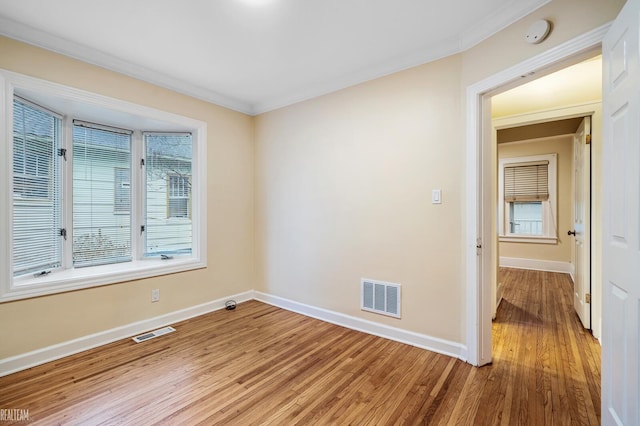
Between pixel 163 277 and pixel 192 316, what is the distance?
1.90ft

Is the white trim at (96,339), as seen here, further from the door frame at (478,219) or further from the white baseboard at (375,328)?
the door frame at (478,219)

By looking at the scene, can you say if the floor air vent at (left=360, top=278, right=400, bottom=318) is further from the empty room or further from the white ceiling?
the white ceiling

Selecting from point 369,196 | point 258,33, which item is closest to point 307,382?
point 369,196

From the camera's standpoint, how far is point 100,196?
3.08 meters

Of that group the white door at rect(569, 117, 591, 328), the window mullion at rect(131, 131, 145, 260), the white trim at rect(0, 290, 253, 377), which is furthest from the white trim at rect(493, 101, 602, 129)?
the window mullion at rect(131, 131, 145, 260)

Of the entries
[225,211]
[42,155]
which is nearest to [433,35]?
[225,211]

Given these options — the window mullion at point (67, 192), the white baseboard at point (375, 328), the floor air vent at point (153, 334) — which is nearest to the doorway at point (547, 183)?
the white baseboard at point (375, 328)

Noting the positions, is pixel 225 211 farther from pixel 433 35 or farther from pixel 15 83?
pixel 433 35

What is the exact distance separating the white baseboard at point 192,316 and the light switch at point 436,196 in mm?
1207

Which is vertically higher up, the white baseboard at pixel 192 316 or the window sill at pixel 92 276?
the window sill at pixel 92 276

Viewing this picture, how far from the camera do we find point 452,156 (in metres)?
2.45

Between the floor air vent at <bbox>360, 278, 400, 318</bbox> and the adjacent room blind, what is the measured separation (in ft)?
17.0

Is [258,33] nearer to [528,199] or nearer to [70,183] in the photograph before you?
[70,183]

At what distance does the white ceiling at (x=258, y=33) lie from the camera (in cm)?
199
